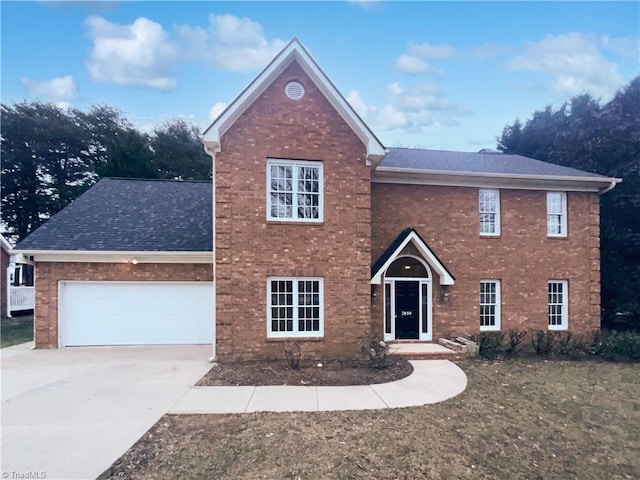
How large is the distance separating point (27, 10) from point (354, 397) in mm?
16745

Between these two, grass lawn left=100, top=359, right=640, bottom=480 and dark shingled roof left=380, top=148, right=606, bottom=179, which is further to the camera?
dark shingled roof left=380, top=148, right=606, bottom=179

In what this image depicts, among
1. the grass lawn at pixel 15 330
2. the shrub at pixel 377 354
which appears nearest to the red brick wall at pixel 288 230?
the shrub at pixel 377 354

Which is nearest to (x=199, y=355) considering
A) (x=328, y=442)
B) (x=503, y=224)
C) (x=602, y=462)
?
(x=328, y=442)

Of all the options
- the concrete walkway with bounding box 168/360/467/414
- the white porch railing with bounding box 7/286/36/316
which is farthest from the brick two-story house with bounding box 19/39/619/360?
the white porch railing with bounding box 7/286/36/316

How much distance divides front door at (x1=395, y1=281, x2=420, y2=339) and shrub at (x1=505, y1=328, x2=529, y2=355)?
2827 mm

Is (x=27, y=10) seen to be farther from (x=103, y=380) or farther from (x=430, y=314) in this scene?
(x=430, y=314)

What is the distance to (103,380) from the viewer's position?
7.98 m

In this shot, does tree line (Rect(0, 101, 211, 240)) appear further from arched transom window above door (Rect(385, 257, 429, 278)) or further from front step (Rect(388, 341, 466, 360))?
front step (Rect(388, 341, 466, 360))

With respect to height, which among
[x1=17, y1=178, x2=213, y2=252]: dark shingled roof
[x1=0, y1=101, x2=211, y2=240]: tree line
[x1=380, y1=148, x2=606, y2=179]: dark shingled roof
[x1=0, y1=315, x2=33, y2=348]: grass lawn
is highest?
[x1=0, y1=101, x2=211, y2=240]: tree line

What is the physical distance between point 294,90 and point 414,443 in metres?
9.01

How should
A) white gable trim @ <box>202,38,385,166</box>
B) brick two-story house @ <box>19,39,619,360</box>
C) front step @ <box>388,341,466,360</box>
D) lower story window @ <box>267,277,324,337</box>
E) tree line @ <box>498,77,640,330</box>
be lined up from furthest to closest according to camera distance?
tree line @ <box>498,77,640,330</box>
front step @ <box>388,341,466,360</box>
lower story window @ <box>267,277,324,337</box>
brick two-story house @ <box>19,39,619,360</box>
white gable trim @ <box>202,38,385,166</box>

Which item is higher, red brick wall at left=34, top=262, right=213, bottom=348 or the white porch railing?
red brick wall at left=34, top=262, right=213, bottom=348

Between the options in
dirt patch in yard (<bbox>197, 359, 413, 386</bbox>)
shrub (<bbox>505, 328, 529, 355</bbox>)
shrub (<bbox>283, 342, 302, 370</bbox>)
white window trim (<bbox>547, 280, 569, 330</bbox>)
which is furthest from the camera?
white window trim (<bbox>547, 280, 569, 330</bbox>)

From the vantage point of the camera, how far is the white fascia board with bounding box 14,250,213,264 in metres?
11.5
